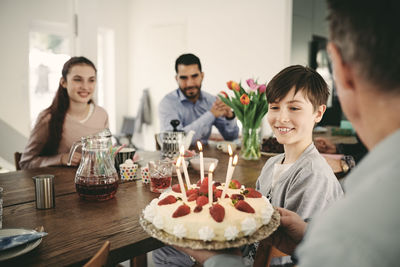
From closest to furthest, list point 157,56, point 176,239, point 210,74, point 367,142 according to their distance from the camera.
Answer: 1. point 367,142
2. point 176,239
3. point 210,74
4. point 157,56

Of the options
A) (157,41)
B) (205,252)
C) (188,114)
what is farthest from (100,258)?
(157,41)

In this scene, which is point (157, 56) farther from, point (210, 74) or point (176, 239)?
point (176, 239)

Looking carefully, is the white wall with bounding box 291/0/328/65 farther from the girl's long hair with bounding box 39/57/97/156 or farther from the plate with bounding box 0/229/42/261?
the plate with bounding box 0/229/42/261

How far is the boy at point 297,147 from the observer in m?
1.21

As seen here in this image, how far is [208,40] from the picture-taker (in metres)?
Result: 5.35

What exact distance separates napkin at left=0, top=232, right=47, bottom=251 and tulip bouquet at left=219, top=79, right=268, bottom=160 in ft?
5.06

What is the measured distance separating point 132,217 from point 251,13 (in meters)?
4.25

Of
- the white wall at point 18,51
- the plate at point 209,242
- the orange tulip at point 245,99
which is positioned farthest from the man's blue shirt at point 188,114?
the plate at point 209,242

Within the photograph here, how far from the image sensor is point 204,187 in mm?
1092

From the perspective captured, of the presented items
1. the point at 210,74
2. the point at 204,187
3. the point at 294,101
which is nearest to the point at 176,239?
the point at 204,187

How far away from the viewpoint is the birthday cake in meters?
0.88

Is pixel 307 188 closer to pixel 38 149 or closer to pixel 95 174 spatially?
pixel 95 174

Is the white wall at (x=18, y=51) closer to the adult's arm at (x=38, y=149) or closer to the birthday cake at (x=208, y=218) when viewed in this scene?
the adult's arm at (x=38, y=149)

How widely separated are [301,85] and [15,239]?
3.80 feet
